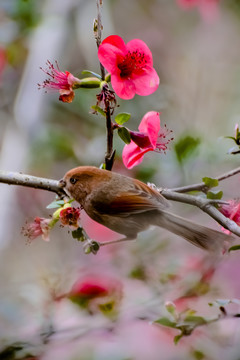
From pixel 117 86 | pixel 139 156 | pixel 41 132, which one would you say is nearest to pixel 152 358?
pixel 139 156

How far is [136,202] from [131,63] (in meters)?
0.26

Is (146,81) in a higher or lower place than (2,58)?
lower

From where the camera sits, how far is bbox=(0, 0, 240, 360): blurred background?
1.11m

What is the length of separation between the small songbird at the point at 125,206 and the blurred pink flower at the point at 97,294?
172mm

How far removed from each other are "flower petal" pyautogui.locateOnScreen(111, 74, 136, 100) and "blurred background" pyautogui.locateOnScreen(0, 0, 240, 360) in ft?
0.90

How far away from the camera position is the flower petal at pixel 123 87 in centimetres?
85

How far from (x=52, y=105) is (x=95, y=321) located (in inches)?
58.1

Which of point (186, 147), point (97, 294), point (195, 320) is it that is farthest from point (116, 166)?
point (195, 320)

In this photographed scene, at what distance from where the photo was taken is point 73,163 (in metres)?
1.86

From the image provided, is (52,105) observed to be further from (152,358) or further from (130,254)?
(152,358)

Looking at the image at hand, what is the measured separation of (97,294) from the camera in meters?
1.16

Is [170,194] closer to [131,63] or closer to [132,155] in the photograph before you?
[132,155]

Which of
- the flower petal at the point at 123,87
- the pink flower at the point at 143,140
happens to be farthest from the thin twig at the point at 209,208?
the flower petal at the point at 123,87

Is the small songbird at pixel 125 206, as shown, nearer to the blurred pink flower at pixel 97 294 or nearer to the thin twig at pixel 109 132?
the thin twig at pixel 109 132
